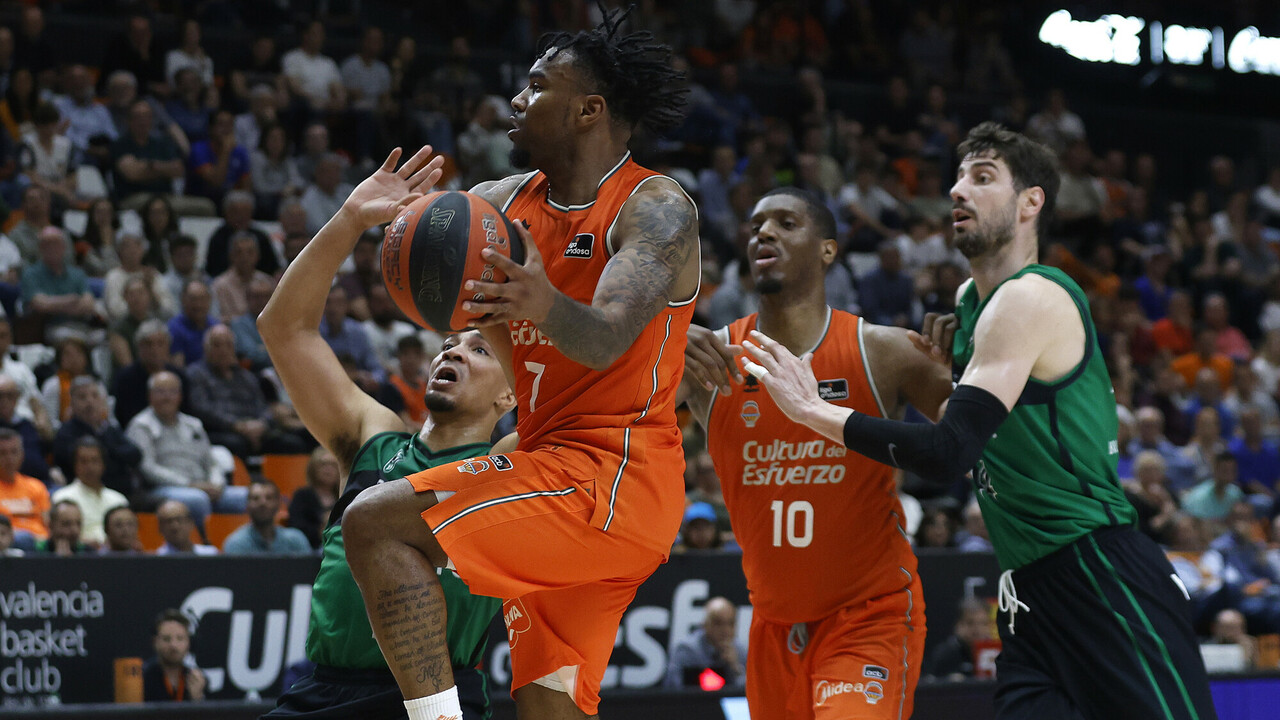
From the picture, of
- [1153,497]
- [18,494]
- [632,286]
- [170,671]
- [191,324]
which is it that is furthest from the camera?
[1153,497]

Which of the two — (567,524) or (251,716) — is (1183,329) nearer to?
(251,716)

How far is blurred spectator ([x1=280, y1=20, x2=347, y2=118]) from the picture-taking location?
488 inches

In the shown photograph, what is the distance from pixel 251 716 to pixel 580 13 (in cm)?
1019

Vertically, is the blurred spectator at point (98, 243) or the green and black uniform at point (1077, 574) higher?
the blurred spectator at point (98, 243)

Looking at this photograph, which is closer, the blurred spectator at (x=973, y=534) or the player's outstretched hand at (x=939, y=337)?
the player's outstretched hand at (x=939, y=337)

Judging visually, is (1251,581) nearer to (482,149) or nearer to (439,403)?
(439,403)

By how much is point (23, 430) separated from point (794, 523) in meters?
5.86

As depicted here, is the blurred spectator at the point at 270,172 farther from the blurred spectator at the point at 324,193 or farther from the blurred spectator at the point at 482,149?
the blurred spectator at the point at 482,149

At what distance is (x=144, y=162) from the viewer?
434 inches

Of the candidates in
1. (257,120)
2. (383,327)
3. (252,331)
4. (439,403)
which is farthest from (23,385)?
(439,403)

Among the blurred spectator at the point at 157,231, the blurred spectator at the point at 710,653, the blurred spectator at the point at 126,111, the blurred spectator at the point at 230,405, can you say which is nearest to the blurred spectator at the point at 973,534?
the blurred spectator at the point at 710,653

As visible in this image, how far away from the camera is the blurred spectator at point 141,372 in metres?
9.01

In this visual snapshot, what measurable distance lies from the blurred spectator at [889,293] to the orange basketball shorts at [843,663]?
25.7ft

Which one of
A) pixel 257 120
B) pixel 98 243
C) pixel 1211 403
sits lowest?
pixel 1211 403
